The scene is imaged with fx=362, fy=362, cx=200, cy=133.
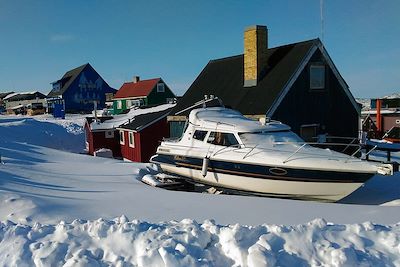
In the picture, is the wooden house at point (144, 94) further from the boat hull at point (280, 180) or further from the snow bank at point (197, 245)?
the snow bank at point (197, 245)

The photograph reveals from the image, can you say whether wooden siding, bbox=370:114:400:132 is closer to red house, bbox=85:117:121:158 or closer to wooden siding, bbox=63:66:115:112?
red house, bbox=85:117:121:158

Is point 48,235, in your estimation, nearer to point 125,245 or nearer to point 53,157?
point 125,245

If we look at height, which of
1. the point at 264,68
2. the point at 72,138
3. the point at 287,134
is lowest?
the point at 72,138

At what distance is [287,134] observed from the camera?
1105 cm

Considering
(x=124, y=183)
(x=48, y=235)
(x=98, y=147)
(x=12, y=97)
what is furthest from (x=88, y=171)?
(x=12, y=97)

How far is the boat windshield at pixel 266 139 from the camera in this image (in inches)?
406

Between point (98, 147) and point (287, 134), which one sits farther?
point (98, 147)

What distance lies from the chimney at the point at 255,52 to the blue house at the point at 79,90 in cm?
4704

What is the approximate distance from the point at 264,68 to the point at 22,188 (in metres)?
11.4

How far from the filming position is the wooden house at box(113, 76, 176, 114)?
157 feet

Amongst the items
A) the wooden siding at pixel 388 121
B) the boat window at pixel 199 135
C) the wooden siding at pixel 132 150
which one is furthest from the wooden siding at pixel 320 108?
the wooden siding at pixel 388 121

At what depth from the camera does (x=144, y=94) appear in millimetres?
47688

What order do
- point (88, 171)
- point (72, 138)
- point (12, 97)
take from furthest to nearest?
1. point (12, 97)
2. point (72, 138)
3. point (88, 171)

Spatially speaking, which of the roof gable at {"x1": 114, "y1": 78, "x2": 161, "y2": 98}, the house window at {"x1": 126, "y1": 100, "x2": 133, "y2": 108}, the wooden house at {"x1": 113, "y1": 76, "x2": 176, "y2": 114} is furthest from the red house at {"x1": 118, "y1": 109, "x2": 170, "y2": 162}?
the house window at {"x1": 126, "y1": 100, "x2": 133, "y2": 108}
